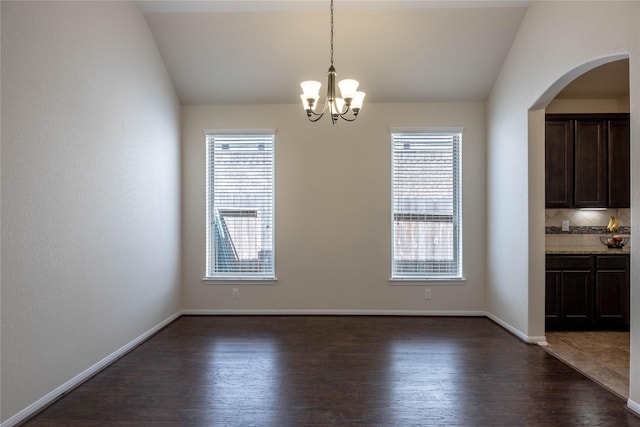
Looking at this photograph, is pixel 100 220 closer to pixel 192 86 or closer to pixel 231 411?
pixel 231 411

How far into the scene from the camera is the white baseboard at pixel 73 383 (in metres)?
2.53

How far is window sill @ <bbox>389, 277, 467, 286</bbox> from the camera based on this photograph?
205 inches

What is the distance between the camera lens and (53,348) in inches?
112

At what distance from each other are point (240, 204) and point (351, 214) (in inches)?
58.9

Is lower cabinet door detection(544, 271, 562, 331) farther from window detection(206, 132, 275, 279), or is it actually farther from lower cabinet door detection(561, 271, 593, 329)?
window detection(206, 132, 275, 279)

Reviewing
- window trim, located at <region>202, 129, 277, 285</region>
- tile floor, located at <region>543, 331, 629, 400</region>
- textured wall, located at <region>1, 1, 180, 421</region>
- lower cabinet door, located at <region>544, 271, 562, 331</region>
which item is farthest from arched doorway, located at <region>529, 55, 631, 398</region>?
textured wall, located at <region>1, 1, 180, 421</region>

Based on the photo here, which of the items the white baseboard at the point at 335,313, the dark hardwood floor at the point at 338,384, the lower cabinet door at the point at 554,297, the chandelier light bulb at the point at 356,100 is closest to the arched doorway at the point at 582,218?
the lower cabinet door at the point at 554,297

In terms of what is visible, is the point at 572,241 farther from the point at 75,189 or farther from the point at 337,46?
the point at 75,189

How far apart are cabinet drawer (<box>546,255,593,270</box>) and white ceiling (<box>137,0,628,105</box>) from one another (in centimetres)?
221

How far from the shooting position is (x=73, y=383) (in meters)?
3.05

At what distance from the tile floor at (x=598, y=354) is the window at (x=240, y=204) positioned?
3418mm

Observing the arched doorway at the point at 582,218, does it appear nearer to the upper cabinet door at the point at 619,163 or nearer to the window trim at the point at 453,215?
the upper cabinet door at the point at 619,163

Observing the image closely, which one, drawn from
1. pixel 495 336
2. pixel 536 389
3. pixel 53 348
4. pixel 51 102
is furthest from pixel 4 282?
pixel 495 336

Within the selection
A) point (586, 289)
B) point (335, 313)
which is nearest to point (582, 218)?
point (586, 289)
